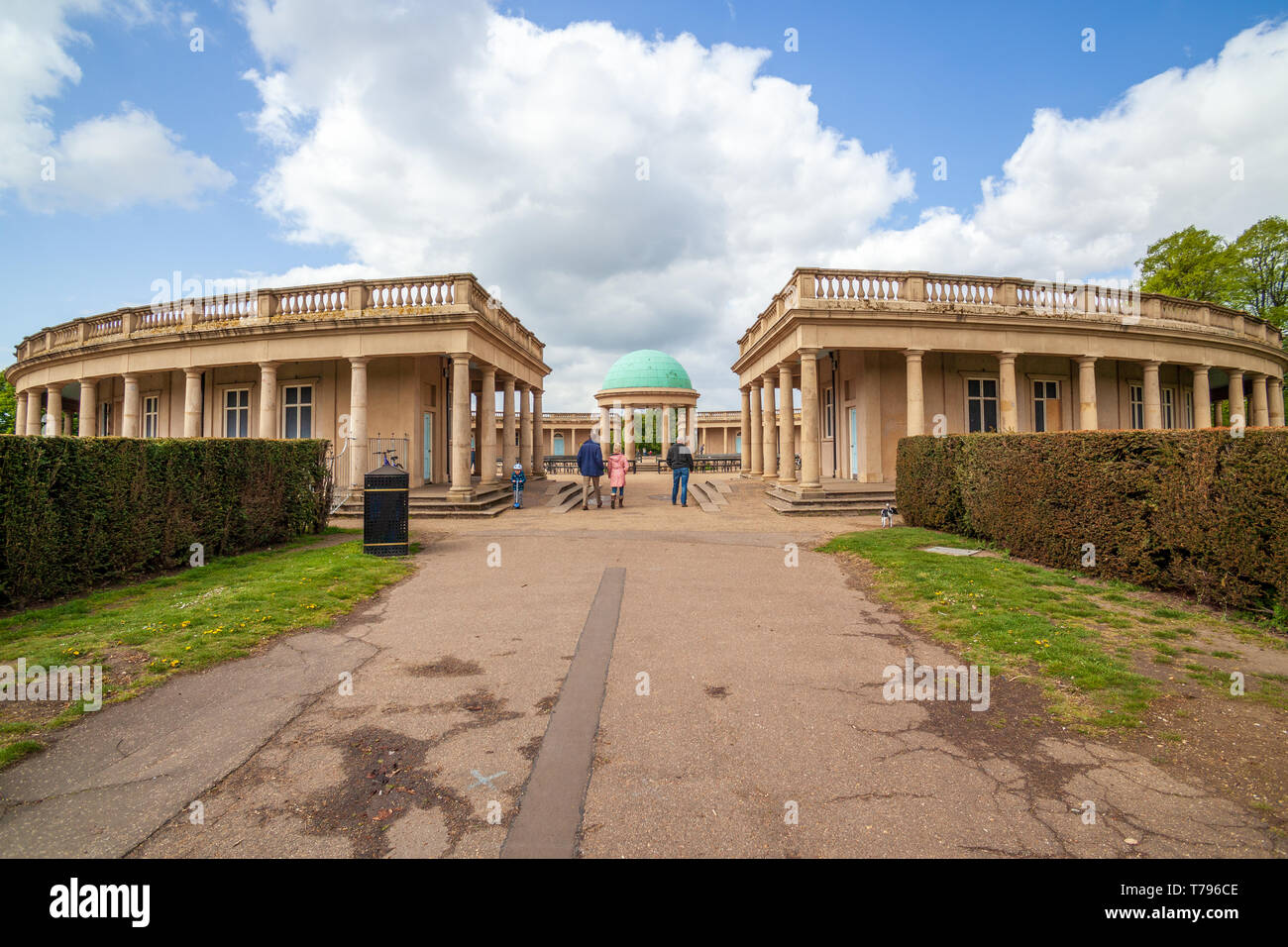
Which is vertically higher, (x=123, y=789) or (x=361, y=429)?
(x=361, y=429)

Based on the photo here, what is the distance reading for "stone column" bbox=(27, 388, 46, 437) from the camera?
25345 mm

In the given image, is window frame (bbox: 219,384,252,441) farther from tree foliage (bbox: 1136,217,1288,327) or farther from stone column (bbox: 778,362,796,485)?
tree foliage (bbox: 1136,217,1288,327)

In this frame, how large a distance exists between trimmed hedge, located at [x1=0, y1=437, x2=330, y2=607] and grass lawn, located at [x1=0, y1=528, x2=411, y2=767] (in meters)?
0.39

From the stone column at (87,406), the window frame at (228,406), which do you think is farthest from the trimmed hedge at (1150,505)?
the stone column at (87,406)

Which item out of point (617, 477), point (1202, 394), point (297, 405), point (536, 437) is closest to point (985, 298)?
point (1202, 394)

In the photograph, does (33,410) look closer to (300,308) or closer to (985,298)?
(300,308)

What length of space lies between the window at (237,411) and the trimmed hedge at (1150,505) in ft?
71.7

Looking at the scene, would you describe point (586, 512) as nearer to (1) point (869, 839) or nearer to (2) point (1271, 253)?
(1) point (869, 839)

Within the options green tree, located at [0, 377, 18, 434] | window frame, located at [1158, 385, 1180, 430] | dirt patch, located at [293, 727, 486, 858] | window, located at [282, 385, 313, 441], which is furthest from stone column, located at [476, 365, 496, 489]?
green tree, located at [0, 377, 18, 434]

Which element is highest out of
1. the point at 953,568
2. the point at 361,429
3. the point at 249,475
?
the point at 361,429

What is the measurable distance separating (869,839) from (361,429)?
16.8 m

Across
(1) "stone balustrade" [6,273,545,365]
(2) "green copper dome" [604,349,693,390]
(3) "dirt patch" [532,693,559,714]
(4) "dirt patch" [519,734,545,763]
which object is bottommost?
(4) "dirt patch" [519,734,545,763]

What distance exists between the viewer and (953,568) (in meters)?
7.62
